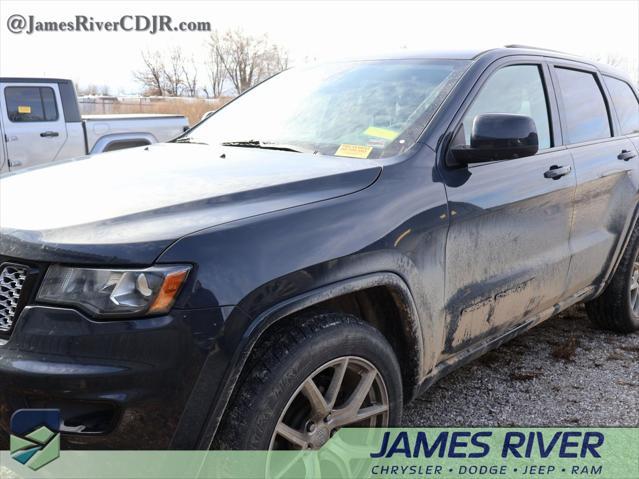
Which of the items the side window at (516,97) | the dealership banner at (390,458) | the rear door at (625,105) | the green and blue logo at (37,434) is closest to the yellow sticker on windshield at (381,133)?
the side window at (516,97)

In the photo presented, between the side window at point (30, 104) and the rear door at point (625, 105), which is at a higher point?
the rear door at point (625, 105)

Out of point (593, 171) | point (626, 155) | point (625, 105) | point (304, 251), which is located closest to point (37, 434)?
point (304, 251)

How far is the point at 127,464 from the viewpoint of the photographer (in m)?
1.81

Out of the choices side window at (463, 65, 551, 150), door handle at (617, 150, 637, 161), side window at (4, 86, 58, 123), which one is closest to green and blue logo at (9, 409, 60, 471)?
side window at (463, 65, 551, 150)

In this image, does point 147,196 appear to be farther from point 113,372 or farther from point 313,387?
point 313,387

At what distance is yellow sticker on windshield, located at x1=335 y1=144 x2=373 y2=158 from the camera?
8.74 ft

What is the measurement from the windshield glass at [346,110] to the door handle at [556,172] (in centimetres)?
73

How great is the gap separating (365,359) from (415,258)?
1.47 feet

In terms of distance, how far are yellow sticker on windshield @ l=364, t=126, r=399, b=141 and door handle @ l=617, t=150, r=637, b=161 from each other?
1956mm

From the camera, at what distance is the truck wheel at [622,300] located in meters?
4.22

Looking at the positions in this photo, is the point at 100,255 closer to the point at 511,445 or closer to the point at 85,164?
the point at 85,164

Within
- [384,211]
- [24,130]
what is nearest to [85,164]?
[384,211]

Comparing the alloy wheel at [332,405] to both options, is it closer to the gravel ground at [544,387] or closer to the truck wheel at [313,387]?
the truck wheel at [313,387]

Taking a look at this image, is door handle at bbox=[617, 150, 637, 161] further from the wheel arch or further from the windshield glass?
the wheel arch
